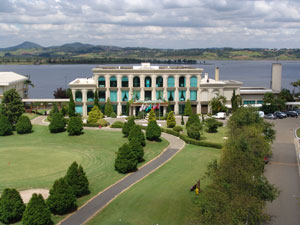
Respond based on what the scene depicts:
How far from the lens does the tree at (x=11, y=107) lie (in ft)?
234

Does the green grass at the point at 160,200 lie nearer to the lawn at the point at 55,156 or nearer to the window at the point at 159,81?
the lawn at the point at 55,156

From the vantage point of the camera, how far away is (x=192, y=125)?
204ft

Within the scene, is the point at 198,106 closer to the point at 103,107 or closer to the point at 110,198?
the point at 103,107

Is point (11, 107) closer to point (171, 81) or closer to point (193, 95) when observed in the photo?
point (171, 81)

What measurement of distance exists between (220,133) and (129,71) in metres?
25.8

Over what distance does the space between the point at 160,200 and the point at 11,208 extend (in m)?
13.3

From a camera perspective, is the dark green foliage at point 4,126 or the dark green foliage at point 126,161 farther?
the dark green foliage at point 4,126

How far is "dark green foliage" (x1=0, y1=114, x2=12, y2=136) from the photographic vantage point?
218 feet

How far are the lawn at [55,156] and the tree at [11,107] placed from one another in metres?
4.23

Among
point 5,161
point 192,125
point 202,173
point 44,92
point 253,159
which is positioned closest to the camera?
point 253,159

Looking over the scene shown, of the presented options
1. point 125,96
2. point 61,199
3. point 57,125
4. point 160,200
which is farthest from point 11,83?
point 160,200

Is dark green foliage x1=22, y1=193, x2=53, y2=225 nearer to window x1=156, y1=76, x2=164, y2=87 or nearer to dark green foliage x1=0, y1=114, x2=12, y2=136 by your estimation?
dark green foliage x1=0, y1=114, x2=12, y2=136

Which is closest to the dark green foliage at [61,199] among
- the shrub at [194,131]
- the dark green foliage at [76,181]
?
the dark green foliage at [76,181]

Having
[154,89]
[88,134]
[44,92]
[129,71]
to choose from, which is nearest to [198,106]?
[154,89]
